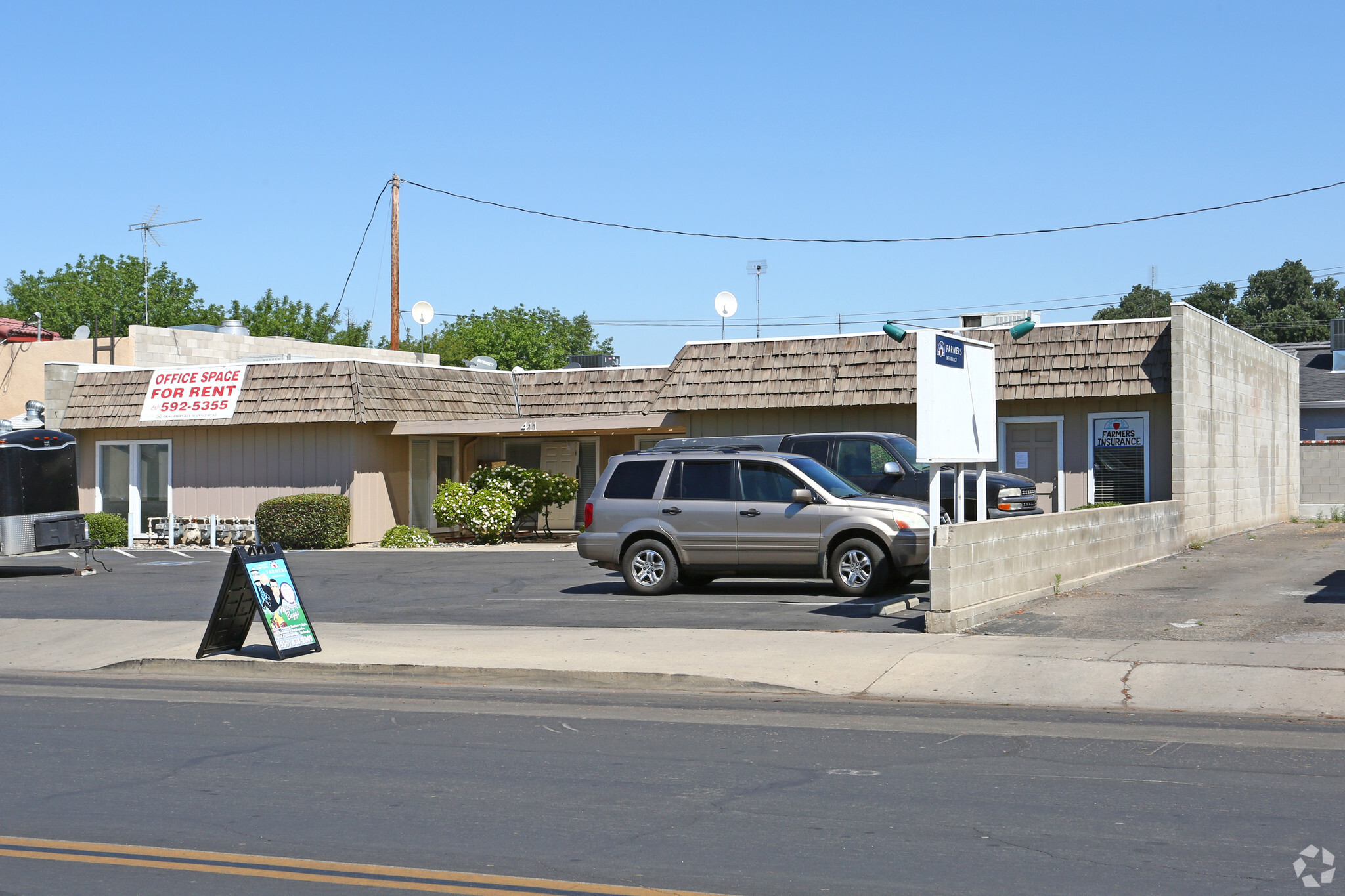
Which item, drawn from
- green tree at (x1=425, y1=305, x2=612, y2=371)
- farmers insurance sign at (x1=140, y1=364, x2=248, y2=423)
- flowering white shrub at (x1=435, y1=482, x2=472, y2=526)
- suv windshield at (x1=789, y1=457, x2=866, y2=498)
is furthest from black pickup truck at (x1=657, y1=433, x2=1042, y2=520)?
green tree at (x1=425, y1=305, x2=612, y2=371)

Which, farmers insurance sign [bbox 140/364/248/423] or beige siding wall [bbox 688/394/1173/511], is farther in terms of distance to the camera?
farmers insurance sign [bbox 140/364/248/423]

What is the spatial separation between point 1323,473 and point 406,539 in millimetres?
22552

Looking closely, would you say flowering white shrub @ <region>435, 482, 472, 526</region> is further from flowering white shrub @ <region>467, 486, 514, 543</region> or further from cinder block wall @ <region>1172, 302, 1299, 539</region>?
cinder block wall @ <region>1172, 302, 1299, 539</region>

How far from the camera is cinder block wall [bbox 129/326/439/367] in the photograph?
32156 millimetres

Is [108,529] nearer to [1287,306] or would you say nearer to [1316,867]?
[1316,867]

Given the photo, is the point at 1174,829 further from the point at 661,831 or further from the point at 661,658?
the point at 661,658

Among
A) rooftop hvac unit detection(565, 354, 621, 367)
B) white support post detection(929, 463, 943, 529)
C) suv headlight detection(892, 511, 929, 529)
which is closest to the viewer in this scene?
white support post detection(929, 463, 943, 529)

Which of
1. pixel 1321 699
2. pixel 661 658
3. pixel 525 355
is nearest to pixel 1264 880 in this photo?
pixel 1321 699

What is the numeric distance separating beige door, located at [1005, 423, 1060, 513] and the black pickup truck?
5.56m

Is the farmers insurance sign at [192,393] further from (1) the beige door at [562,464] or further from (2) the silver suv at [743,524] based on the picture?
(2) the silver suv at [743,524]

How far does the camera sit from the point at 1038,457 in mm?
24609

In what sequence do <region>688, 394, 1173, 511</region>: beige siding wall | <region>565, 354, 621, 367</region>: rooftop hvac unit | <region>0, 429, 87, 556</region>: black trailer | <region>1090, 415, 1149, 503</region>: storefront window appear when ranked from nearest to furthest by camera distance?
<region>0, 429, 87, 556</region>: black trailer, <region>688, 394, 1173, 511</region>: beige siding wall, <region>1090, 415, 1149, 503</region>: storefront window, <region>565, 354, 621, 367</region>: rooftop hvac unit

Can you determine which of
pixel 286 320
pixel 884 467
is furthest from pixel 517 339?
pixel 884 467

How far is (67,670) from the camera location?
42.3 ft
